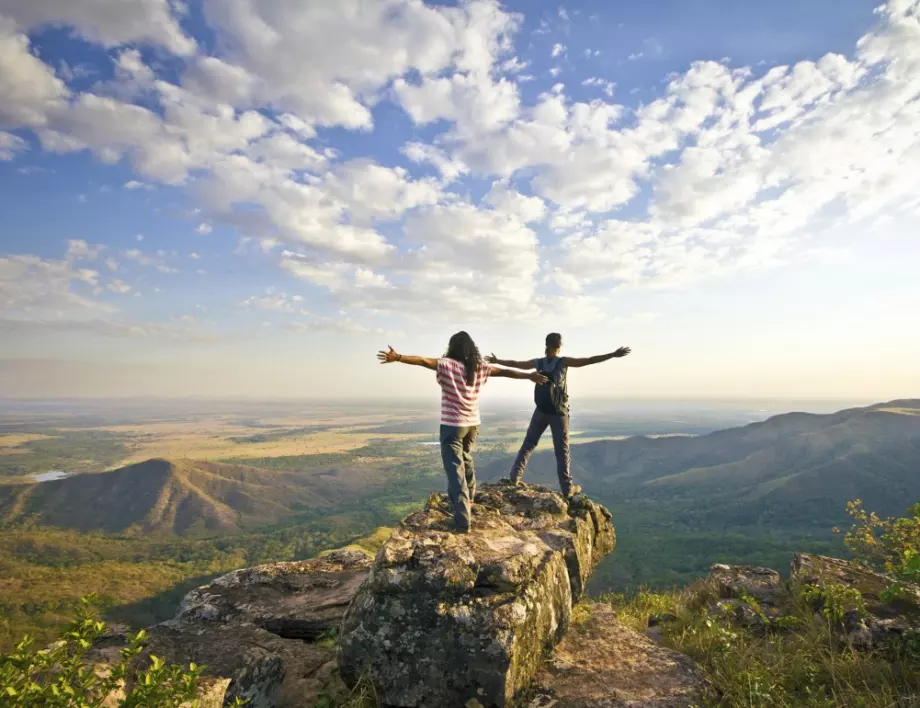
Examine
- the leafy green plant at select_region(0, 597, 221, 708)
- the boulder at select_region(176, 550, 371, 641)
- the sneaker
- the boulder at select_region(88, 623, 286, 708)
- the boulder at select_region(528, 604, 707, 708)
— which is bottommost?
the boulder at select_region(176, 550, 371, 641)

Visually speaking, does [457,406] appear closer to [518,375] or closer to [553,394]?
[518,375]

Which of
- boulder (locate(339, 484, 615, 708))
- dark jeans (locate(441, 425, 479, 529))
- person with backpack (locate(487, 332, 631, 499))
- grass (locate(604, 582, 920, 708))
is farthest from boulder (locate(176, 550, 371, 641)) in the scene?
grass (locate(604, 582, 920, 708))

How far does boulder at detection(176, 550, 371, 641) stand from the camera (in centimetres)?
826

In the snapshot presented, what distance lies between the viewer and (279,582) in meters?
9.89

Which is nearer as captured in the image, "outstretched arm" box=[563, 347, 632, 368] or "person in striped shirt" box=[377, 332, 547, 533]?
"person in striped shirt" box=[377, 332, 547, 533]

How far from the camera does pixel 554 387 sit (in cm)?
1002

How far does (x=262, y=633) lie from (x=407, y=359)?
5.19 m

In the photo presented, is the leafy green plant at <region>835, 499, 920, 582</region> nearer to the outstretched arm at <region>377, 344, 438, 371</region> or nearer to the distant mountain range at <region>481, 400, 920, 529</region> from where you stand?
the outstretched arm at <region>377, 344, 438, 371</region>

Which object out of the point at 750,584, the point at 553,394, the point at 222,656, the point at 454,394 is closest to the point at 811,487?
the point at 750,584

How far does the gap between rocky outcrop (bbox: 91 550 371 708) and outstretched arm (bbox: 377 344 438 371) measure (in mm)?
4481

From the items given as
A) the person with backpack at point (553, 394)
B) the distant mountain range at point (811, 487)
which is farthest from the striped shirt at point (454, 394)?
the distant mountain range at point (811, 487)

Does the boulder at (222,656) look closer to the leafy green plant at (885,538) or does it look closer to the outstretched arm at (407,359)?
the outstretched arm at (407,359)

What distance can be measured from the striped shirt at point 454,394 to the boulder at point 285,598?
438cm

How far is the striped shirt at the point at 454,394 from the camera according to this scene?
7.70m
